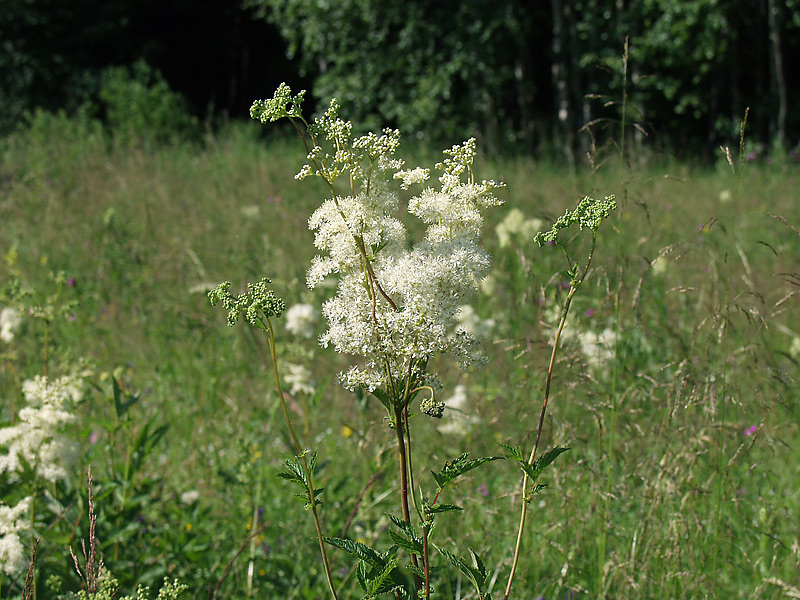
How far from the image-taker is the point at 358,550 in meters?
1.11

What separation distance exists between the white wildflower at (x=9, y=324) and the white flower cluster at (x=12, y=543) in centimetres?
124

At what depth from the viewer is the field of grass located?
2.04 metres

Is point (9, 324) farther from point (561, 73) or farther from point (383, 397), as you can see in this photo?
point (561, 73)

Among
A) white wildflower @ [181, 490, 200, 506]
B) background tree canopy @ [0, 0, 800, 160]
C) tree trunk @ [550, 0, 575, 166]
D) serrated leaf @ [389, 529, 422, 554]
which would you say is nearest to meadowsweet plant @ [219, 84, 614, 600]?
serrated leaf @ [389, 529, 422, 554]

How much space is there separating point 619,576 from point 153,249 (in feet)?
13.5

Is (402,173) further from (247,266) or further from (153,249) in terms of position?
(153,249)

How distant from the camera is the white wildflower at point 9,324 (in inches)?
113

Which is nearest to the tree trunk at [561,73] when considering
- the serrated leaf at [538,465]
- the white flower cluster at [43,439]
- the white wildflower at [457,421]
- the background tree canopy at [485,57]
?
the background tree canopy at [485,57]

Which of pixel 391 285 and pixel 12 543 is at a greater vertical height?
pixel 391 285

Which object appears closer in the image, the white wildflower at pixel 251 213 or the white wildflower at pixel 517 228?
the white wildflower at pixel 517 228

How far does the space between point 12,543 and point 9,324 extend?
1598 mm

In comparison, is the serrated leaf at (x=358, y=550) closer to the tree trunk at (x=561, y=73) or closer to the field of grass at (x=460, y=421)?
the field of grass at (x=460, y=421)

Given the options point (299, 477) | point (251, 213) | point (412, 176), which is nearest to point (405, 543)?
point (299, 477)

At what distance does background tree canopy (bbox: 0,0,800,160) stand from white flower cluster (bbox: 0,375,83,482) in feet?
29.5
